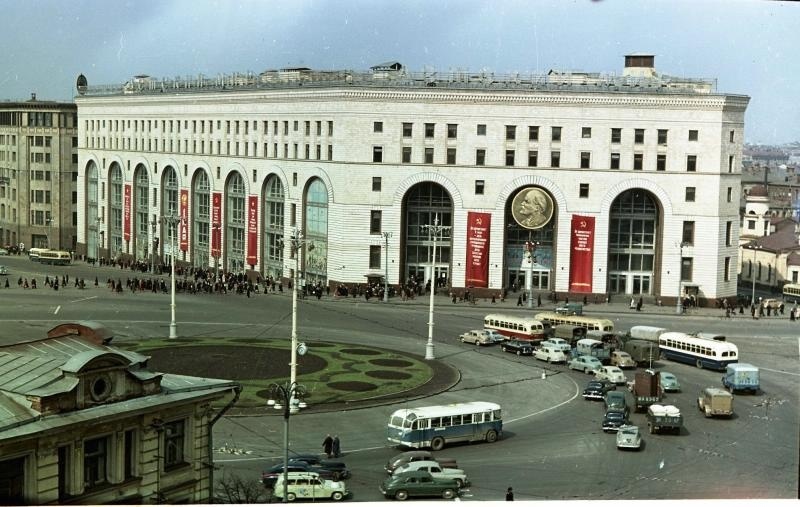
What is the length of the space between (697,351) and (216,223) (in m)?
49.8

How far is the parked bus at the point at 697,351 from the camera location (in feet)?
193

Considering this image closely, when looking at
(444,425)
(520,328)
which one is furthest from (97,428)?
(520,328)

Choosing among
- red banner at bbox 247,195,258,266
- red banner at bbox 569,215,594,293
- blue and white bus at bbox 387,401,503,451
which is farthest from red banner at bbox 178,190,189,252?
blue and white bus at bbox 387,401,503,451

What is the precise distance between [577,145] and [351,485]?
51.4 meters

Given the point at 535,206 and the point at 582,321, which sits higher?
the point at 535,206

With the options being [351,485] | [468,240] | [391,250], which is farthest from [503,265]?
[351,485]

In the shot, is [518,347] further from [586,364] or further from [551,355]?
[586,364]

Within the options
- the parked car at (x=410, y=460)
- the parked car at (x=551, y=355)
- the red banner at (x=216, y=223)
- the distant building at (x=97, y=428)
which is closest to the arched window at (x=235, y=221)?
the red banner at (x=216, y=223)

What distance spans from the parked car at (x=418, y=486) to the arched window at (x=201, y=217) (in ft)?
217

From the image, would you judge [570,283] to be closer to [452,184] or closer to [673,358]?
[452,184]

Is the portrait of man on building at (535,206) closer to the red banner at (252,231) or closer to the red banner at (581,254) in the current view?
the red banner at (581,254)

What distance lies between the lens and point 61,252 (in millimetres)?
91250

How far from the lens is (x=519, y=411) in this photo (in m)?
48.6

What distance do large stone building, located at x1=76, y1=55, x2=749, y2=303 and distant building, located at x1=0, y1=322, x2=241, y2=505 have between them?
5554 cm
